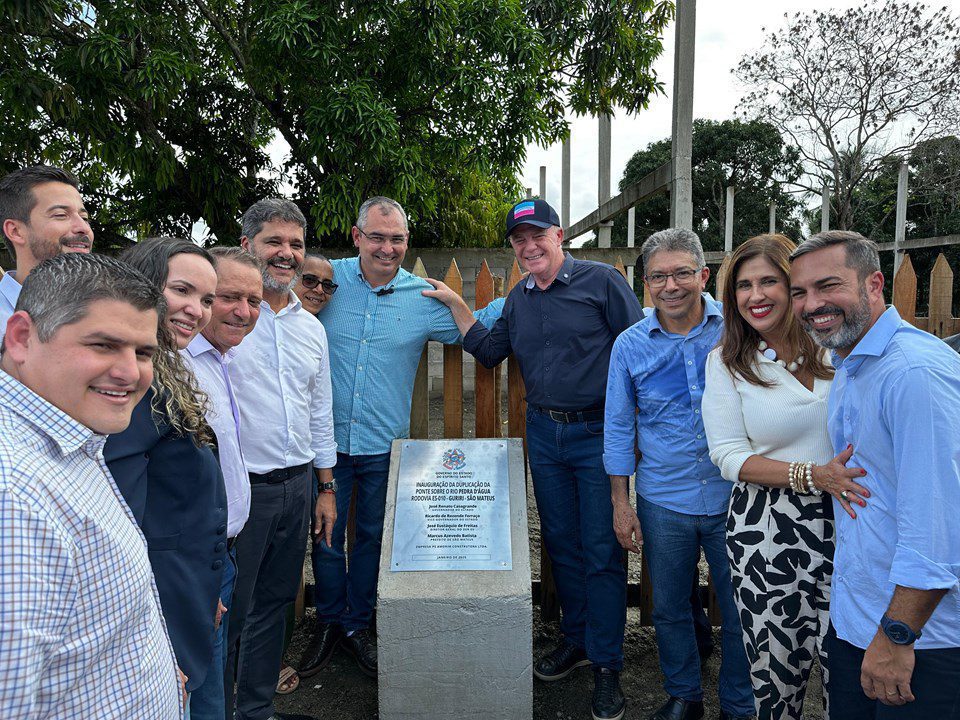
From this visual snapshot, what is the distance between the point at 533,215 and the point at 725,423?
1.41m

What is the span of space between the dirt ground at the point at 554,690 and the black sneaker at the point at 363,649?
0.06 m

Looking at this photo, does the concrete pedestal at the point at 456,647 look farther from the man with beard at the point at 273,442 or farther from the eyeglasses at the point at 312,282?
the eyeglasses at the point at 312,282

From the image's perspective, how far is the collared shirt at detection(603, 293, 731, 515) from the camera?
2777 mm

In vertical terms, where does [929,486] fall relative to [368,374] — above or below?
below

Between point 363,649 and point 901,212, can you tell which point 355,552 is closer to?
point 363,649

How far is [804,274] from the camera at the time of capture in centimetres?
201

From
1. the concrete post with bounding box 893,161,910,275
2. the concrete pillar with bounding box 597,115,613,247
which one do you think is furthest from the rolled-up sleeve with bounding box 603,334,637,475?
the concrete post with bounding box 893,161,910,275

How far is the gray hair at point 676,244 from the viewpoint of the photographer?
279cm

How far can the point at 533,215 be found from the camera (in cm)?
326

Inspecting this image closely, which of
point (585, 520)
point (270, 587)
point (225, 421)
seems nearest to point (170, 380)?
point (225, 421)

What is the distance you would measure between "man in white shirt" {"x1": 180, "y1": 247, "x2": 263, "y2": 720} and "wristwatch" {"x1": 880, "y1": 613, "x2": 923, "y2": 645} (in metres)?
1.97

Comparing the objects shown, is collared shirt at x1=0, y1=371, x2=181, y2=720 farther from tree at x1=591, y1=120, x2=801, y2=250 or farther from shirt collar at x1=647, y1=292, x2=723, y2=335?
tree at x1=591, y1=120, x2=801, y2=250

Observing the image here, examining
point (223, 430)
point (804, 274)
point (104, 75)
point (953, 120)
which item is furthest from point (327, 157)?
point (953, 120)

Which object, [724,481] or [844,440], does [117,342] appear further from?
[724,481]
